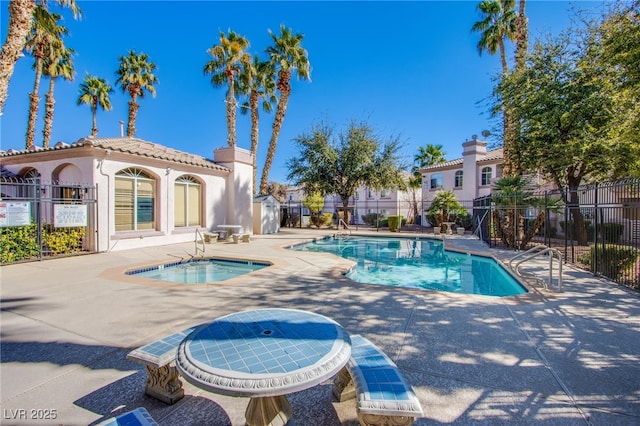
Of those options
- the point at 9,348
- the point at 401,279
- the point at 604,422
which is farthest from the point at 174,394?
the point at 401,279

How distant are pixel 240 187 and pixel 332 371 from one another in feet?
51.9

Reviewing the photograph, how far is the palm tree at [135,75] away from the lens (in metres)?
22.4

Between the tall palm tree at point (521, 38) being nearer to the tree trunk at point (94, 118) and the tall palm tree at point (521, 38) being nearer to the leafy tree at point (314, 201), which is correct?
the leafy tree at point (314, 201)

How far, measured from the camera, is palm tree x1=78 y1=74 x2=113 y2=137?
2475 cm

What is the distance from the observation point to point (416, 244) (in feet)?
53.2

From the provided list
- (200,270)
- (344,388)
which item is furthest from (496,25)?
(344,388)

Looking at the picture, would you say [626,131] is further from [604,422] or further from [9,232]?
[9,232]

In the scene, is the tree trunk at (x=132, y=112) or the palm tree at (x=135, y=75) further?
the tree trunk at (x=132, y=112)

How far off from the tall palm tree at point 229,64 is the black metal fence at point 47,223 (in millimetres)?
11468

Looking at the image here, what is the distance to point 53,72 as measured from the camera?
19594 millimetres

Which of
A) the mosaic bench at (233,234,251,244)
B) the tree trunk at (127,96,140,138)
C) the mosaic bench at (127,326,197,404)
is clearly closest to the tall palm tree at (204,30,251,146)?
the tree trunk at (127,96,140,138)

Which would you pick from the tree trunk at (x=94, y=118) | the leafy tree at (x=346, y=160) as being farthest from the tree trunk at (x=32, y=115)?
the leafy tree at (x=346, y=160)

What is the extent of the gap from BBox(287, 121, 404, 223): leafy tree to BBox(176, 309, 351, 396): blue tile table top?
783 inches

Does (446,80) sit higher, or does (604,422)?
(446,80)
